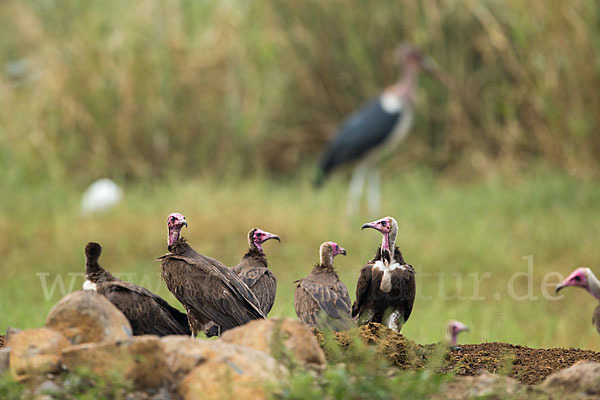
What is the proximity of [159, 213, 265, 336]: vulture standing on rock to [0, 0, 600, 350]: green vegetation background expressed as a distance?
450cm

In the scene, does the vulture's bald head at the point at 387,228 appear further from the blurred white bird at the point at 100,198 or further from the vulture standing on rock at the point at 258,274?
the blurred white bird at the point at 100,198

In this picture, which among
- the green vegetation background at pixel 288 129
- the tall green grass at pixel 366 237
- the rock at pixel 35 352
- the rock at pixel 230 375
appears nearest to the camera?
the rock at pixel 230 375

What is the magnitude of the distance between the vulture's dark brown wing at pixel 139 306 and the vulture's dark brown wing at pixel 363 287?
3.03ft

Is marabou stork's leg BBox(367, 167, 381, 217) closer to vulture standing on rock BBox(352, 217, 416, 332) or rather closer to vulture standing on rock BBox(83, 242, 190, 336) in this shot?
vulture standing on rock BBox(352, 217, 416, 332)

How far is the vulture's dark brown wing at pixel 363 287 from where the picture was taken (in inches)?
183

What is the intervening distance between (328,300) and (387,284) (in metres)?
0.30

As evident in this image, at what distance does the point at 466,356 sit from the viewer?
4418 mm

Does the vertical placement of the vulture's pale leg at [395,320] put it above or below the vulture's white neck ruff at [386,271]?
below

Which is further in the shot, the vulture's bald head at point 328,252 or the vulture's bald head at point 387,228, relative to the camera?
the vulture's bald head at point 328,252

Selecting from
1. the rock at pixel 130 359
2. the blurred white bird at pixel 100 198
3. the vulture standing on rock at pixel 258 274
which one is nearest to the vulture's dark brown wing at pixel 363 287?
the vulture standing on rock at pixel 258 274

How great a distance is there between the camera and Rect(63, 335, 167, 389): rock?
11.4 feet

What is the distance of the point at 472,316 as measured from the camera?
742 centimetres

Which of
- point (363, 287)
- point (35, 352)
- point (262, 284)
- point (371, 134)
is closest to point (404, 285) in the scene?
point (363, 287)

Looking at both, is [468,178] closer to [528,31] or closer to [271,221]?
[528,31]
